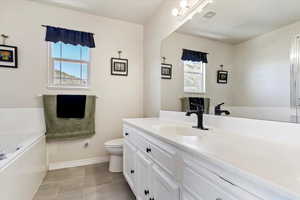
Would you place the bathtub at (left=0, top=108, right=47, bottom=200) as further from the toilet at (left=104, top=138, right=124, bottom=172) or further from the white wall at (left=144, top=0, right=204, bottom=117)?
the white wall at (left=144, top=0, right=204, bottom=117)

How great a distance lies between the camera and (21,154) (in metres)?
1.56

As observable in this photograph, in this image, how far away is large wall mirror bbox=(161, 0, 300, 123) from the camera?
996mm

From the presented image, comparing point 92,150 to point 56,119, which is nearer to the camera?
point 56,119

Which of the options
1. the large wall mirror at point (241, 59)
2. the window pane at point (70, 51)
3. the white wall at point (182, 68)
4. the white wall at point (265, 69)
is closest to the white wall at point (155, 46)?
the white wall at point (182, 68)

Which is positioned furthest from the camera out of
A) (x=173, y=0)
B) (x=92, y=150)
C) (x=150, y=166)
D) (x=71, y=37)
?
(x=92, y=150)

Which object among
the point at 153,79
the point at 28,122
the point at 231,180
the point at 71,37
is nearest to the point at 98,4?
the point at 71,37

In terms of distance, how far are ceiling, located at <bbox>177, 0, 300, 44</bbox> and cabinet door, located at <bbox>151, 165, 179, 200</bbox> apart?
1218 millimetres

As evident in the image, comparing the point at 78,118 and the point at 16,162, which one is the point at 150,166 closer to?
the point at 16,162

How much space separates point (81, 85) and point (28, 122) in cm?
94

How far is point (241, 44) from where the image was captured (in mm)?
1298

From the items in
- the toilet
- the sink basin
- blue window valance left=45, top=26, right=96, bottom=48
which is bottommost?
the toilet

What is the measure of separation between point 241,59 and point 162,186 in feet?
3.84

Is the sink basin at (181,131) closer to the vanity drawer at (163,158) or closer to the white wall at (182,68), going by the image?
the vanity drawer at (163,158)

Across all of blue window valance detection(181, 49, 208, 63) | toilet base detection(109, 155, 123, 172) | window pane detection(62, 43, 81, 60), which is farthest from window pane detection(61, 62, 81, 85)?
blue window valance detection(181, 49, 208, 63)
